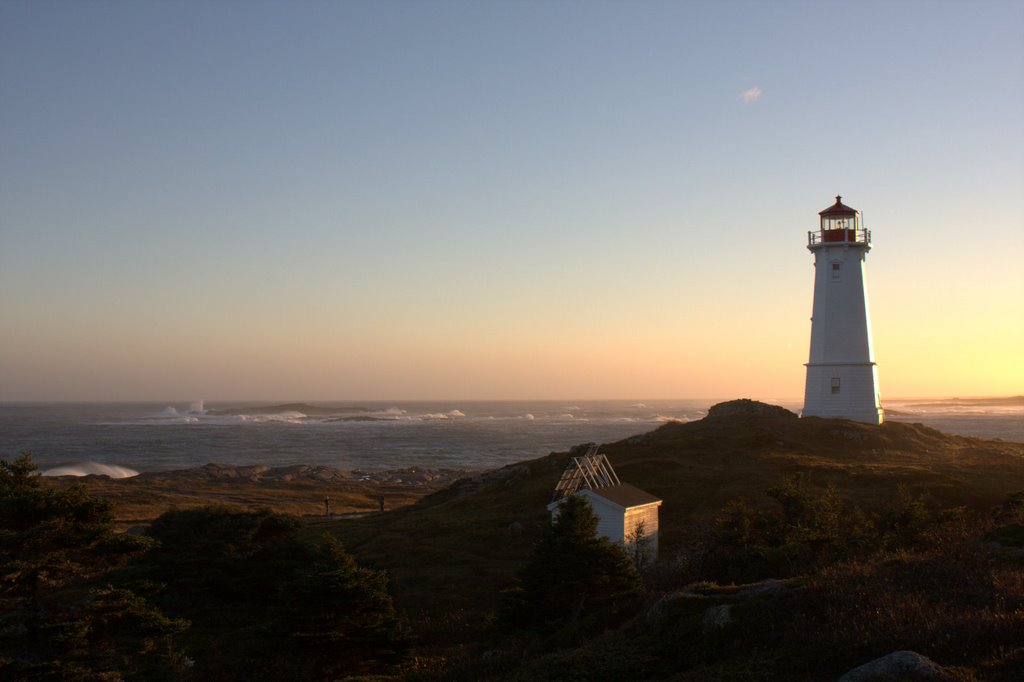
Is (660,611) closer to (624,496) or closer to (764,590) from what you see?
(764,590)

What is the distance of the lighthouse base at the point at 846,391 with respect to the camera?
45.6m

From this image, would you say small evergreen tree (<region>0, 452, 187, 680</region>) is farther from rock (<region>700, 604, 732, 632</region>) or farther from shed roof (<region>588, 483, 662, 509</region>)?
shed roof (<region>588, 483, 662, 509</region>)

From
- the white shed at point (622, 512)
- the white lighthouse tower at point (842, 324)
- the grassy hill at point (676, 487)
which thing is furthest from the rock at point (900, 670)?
the white lighthouse tower at point (842, 324)

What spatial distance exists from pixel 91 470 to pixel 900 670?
3283 inches

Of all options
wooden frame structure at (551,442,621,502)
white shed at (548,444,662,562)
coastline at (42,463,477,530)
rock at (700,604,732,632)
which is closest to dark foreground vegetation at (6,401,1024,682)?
rock at (700,604,732,632)

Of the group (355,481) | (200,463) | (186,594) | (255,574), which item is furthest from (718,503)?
(200,463)

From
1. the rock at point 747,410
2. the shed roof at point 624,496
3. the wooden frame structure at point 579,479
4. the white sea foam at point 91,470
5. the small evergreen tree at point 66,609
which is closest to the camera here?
the small evergreen tree at point 66,609

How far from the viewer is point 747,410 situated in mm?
49312

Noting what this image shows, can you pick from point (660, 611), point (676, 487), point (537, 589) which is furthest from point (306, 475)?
point (660, 611)

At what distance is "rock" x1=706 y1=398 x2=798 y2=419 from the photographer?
1875 inches

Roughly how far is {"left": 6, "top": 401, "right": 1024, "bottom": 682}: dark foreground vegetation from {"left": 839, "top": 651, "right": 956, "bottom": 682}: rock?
0.61ft

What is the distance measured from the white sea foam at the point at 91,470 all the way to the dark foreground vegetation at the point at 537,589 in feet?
167

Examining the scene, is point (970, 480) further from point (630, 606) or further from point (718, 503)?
point (630, 606)

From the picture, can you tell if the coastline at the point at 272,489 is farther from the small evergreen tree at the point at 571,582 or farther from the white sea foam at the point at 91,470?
the small evergreen tree at the point at 571,582
